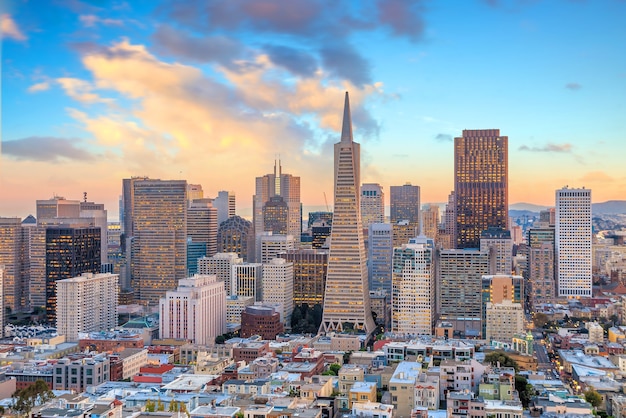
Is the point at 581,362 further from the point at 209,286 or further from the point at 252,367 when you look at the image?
the point at 209,286

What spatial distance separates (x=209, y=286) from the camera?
30734mm

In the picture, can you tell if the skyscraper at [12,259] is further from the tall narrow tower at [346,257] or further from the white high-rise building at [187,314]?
the tall narrow tower at [346,257]

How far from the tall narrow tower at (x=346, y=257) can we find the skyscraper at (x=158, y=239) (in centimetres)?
1446

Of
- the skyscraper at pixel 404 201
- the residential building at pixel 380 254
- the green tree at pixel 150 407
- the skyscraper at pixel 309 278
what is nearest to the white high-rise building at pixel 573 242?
the residential building at pixel 380 254

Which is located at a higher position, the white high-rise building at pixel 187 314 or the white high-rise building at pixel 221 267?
the white high-rise building at pixel 221 267

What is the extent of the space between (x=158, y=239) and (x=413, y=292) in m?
20.3

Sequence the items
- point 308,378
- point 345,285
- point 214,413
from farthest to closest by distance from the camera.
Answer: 1. point 345,285
2. point 308,378
3. point 214,413

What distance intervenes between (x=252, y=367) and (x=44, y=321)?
19136 millimetres

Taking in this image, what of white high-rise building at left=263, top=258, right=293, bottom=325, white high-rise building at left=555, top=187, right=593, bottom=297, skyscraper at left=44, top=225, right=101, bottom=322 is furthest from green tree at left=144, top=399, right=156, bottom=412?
white high-rise building at left=555, top=187, right=593, bottom=297

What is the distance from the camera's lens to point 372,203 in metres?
60.9

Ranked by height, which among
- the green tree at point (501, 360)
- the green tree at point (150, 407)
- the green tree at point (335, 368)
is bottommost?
the green tree at point (335, 368)

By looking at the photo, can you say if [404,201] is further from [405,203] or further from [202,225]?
[202,225]

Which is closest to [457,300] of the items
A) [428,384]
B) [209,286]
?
[209,286]

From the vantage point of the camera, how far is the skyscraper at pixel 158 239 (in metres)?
45.2
